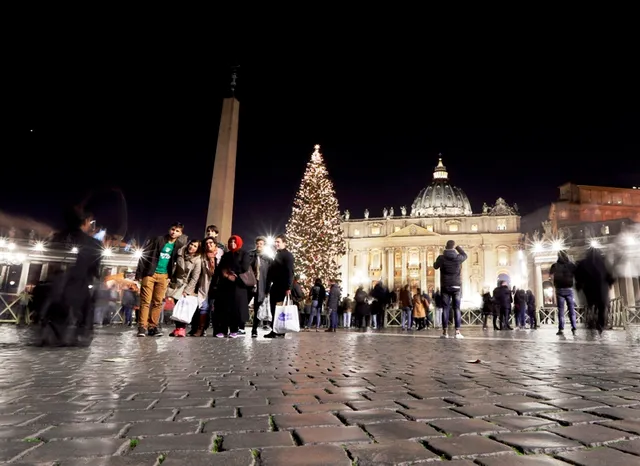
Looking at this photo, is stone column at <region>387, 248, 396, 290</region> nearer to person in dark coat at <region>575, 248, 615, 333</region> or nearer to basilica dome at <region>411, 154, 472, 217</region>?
basilica dome at <region>411, 154, 472, 217</region>

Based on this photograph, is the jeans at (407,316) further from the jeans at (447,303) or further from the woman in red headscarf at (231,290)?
the woman in red headscarf at (231,290)

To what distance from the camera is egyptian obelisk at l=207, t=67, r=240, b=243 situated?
13.3m

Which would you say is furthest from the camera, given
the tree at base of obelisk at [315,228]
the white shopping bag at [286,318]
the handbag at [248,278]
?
the tree at base of obelisk at [315,228]

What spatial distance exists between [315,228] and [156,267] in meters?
23.6

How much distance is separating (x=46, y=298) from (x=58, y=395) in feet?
10.9

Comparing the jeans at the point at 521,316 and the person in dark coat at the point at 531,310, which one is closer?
the jeans at the point at 521,316

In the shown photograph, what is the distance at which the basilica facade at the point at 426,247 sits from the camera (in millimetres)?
78250

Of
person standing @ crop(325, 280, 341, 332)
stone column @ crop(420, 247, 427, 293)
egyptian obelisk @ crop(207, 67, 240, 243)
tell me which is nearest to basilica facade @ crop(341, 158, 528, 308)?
stone column @ crop(420, 247, 427, 293)

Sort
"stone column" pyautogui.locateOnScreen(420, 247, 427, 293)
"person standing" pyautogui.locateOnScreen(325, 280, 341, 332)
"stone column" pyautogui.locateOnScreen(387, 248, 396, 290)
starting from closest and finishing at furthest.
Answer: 1. "person standing" pyautogui.locateOnScreen(325, 280, 341, 332)
2. "stone column" pyautogui.locateOnScreen(420, 247, 427, 293)
3. "stone column" pyautogui.locateOnScreen(387, 248, 396, 290)

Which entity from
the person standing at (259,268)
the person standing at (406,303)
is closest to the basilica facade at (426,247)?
the person standing at (406,303)

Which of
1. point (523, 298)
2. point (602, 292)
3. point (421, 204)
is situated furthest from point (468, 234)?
point (602, 292)

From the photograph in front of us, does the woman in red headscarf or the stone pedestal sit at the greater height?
the stone pedestal

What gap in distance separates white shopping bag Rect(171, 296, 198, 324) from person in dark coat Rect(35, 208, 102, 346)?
225 centimetres

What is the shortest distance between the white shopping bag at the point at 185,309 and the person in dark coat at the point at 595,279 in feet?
25.4
